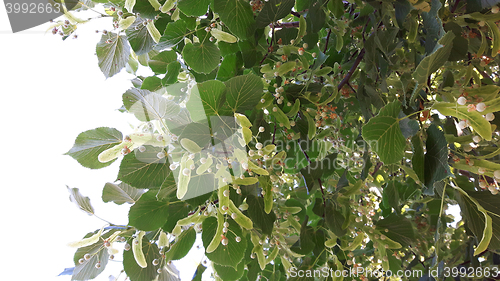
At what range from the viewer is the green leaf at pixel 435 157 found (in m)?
0.53

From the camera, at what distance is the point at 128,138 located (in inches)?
20.9

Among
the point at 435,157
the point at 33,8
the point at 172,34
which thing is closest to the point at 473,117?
the point at 435,157

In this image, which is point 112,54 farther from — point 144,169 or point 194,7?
point 144,169

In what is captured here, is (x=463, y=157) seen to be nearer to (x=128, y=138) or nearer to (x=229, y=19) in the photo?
(x=229, y=19)

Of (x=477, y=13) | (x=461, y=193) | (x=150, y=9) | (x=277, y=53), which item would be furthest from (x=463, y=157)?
(x=150, y=9)

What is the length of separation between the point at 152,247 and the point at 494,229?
0.83m

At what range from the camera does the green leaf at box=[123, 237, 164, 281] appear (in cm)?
67

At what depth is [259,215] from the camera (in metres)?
0.66

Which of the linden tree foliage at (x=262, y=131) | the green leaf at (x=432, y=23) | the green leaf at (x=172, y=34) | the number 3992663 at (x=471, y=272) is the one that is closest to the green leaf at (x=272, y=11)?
the linden tree foliage at (x=262, y=131)

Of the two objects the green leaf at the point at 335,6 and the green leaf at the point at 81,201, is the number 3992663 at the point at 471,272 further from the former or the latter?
the green leaf at the point at 81,201

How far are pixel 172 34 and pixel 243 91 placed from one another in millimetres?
333

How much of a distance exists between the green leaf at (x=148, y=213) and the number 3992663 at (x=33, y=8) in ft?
2.04

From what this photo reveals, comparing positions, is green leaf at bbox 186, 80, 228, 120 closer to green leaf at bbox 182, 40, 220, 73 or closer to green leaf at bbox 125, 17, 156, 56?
green leaf at bbox 182, 40, 220, 73

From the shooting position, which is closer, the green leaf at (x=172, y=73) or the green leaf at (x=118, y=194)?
the green leaf at (x=118, y=194)
